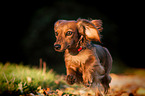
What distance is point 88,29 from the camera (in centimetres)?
317

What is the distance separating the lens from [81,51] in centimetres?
317

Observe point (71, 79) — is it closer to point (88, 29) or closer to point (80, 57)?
point (80, 57)

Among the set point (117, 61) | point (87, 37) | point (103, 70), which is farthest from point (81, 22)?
point (117, 61)

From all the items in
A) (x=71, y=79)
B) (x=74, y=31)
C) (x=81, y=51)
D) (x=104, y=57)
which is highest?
(x=74, y=31)

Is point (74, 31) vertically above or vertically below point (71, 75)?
above

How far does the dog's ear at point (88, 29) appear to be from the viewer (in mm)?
3137

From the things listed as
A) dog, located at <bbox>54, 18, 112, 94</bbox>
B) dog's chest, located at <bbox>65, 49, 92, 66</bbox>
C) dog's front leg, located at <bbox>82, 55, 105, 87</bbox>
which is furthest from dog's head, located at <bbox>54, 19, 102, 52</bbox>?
dog's front leg, located at <bbox>82, 55, 105, 87</bbox>

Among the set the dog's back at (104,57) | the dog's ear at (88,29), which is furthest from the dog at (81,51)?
the dog's back at (104,57)

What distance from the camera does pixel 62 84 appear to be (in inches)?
207

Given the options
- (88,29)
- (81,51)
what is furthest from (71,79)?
(88,29)

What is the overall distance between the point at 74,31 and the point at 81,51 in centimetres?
37

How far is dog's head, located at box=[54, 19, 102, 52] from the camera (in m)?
3.05

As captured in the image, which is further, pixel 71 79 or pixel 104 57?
pixel 104 57

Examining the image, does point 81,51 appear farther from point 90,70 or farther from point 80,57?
point 90,70
